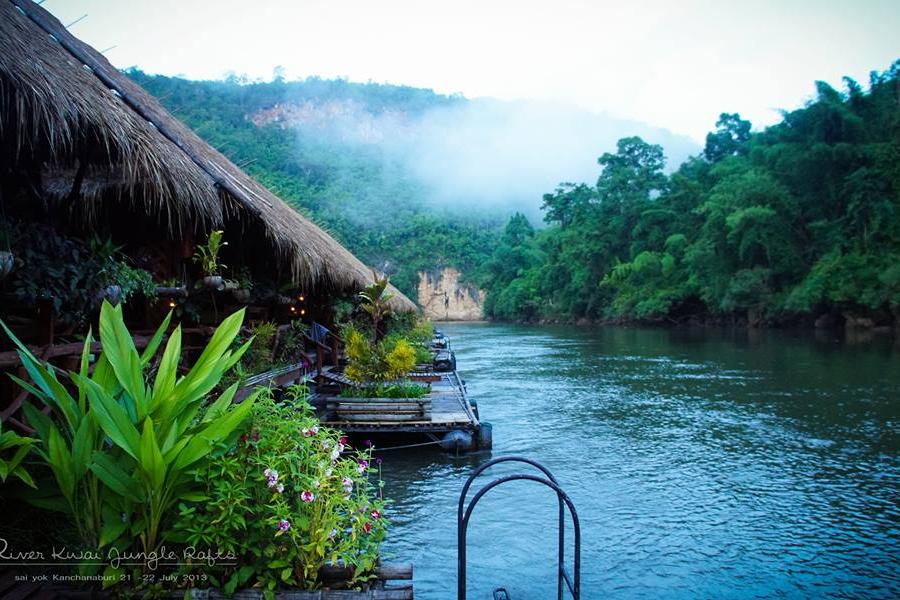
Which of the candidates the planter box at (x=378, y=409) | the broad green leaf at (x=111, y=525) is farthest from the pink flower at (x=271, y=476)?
the planter box at (x=378, y=409)

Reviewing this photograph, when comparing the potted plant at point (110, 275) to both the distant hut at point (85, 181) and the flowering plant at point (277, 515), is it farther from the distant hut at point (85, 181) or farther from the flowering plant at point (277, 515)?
the flowering plant at point (277, 515)

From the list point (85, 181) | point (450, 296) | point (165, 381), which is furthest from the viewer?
point (450, 296)

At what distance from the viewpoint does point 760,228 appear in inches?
1358

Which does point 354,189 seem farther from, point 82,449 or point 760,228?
point 82,449

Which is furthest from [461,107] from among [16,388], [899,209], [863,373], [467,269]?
[16,388]

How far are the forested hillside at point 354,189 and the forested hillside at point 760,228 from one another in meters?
24.0

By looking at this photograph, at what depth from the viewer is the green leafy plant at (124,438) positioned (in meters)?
2.56

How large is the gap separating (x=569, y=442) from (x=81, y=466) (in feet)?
26.2

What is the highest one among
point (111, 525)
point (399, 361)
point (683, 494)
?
point (399, 361)

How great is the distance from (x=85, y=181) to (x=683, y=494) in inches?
296

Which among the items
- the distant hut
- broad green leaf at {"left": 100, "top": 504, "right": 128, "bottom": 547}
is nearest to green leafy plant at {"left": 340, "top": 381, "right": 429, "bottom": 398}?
the distant hut

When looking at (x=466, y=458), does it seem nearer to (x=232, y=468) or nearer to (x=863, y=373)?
(x=232, y=468)

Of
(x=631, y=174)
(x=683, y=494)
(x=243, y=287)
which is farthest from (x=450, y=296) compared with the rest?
(x=683, y=494)

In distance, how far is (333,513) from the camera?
3010 mm
